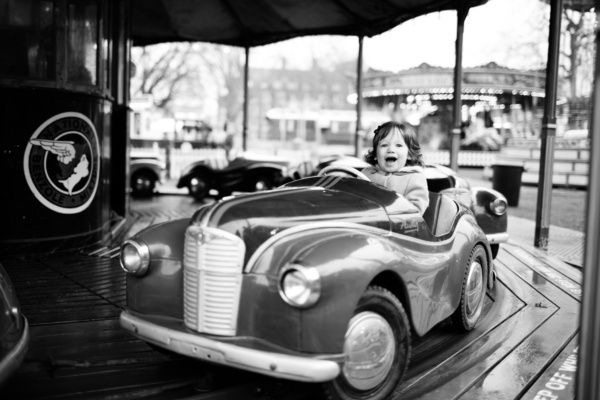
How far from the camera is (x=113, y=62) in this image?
6.99m

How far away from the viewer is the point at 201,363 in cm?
318

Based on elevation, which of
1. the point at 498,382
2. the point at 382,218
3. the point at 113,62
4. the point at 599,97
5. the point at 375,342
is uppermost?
the point at 113,62

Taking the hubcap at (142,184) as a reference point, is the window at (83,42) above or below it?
above

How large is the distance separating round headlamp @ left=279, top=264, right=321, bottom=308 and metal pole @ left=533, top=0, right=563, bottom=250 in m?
4.97

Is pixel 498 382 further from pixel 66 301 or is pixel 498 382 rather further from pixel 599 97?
pixel 66 301

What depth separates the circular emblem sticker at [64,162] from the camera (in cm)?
509

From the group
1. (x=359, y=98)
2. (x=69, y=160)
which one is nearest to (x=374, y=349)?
(x=69, y=160)

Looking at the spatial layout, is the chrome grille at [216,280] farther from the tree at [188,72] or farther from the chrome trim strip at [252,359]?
the tree at [188,72]

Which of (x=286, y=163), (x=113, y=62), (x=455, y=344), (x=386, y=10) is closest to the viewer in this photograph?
(x=455, y=344)

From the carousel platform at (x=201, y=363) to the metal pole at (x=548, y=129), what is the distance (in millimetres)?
1861

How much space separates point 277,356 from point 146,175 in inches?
376

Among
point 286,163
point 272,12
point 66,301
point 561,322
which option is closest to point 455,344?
point 561,322

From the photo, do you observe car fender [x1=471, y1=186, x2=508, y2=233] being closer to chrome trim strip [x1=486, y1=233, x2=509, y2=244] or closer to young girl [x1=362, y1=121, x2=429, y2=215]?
chrome trim strip [x1=486, y1=233, x2=509, y2=244]

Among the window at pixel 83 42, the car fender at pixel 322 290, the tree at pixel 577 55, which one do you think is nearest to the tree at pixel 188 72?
the tree at pixel 577 55
